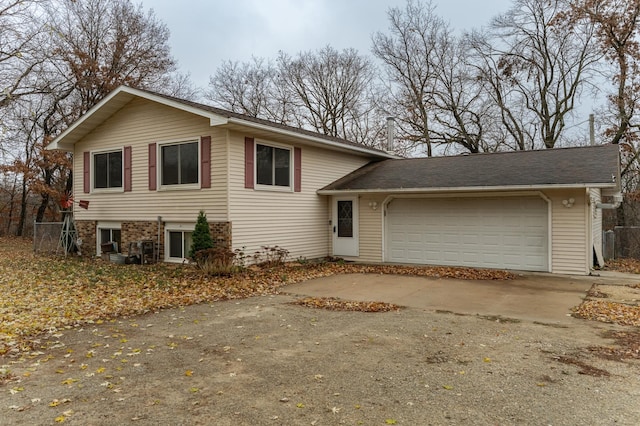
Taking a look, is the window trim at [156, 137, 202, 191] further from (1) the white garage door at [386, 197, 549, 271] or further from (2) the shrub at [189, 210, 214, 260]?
(1) the white garage door at [386, 197, 549, 271]

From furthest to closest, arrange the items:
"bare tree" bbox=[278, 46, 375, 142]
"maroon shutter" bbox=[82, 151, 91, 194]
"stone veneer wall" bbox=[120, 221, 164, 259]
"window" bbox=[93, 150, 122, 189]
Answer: "bare tree" bbox=[278, 46, 375, 142], "maroon shutter" bbox=[82, 151, 91, 194], "window" bbox=[93, 150, 122, 189], "stone veneer wall" bbox=[120, 221, 164, 259]

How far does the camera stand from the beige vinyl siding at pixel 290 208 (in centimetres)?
1070

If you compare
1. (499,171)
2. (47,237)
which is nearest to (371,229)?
(499,171)

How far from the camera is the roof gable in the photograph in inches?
397

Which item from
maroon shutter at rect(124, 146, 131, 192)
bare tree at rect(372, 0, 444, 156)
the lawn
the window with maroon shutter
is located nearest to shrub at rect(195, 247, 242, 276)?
the lawn

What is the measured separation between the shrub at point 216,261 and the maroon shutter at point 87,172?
5819mm

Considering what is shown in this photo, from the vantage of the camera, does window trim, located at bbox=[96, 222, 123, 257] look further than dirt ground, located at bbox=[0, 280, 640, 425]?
Yes

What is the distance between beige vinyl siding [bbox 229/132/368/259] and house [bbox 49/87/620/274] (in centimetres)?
4

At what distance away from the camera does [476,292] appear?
8242 millimetres

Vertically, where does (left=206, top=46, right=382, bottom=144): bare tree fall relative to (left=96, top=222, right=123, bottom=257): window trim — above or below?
above

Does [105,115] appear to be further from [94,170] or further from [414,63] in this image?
[414,63]

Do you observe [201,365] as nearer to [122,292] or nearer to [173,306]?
[173,306]

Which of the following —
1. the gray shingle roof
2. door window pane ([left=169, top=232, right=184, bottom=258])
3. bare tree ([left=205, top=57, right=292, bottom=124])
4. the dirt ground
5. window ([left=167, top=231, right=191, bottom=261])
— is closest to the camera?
the dirt ground

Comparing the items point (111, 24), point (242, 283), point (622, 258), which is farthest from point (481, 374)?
point (111, 24)
